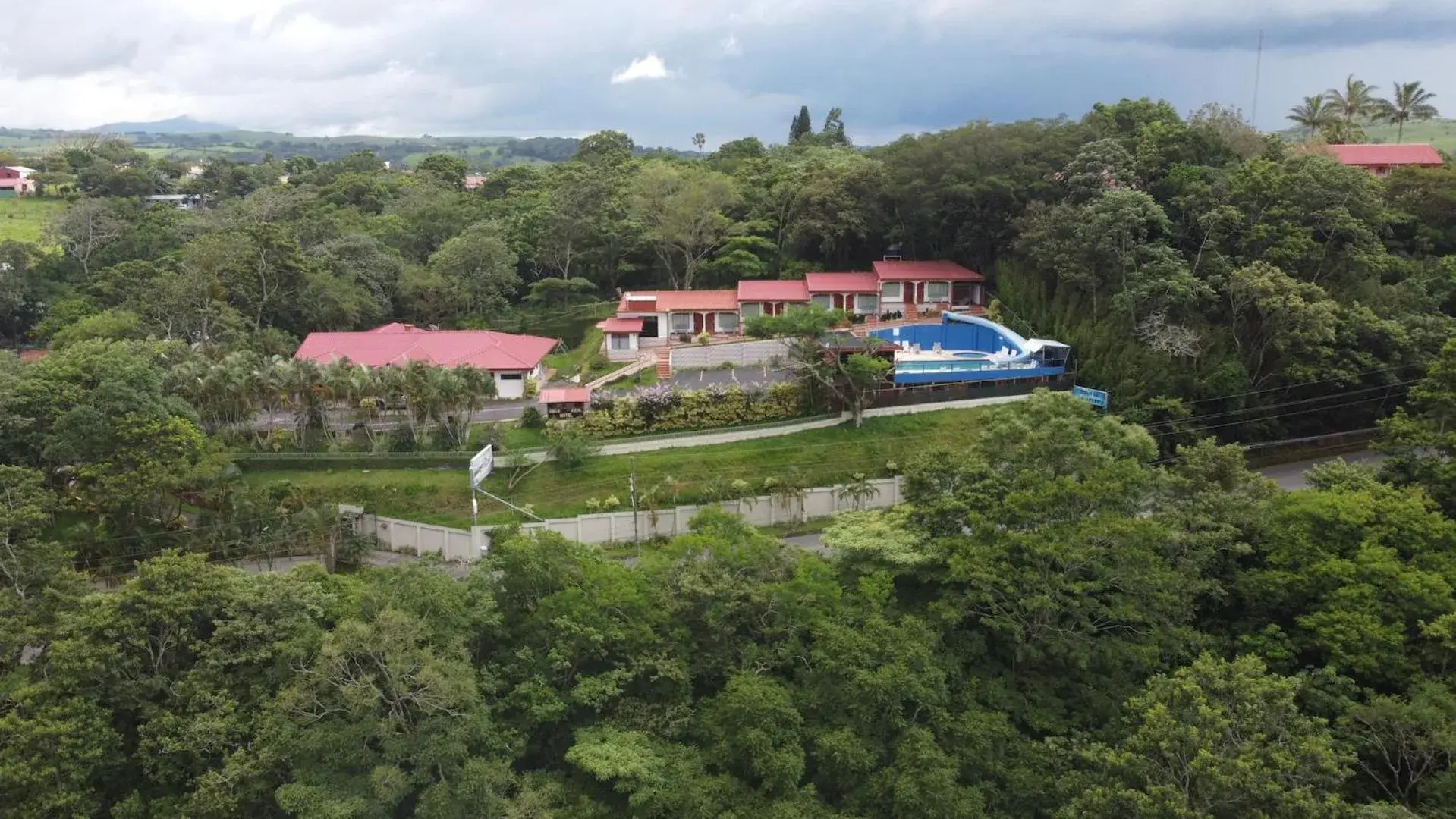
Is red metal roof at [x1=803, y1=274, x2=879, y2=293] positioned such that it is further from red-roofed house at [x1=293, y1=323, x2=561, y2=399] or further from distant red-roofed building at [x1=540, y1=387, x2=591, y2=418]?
distant red-roofed building at [x1=540, y1=387, x2=591, y2=418]

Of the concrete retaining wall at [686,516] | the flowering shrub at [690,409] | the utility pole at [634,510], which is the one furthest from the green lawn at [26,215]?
the concrete retaining wall at [686,516]

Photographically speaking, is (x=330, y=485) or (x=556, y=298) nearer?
(x=330, y=485)

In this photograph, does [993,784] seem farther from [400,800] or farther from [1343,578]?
[400,800]

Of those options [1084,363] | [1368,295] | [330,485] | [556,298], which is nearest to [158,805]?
[330,485]

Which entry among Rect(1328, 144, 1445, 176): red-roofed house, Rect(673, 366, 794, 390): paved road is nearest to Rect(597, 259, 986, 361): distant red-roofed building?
Rect(673, 366, 794, 390): paved road

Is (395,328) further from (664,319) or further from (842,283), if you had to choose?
(842,283)

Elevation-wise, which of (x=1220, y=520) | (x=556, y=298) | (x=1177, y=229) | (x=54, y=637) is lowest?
(x=54, y=637)

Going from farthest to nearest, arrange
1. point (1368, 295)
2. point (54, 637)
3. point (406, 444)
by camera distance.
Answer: point (1368, 295), point (406, 444), point (54, 637)
